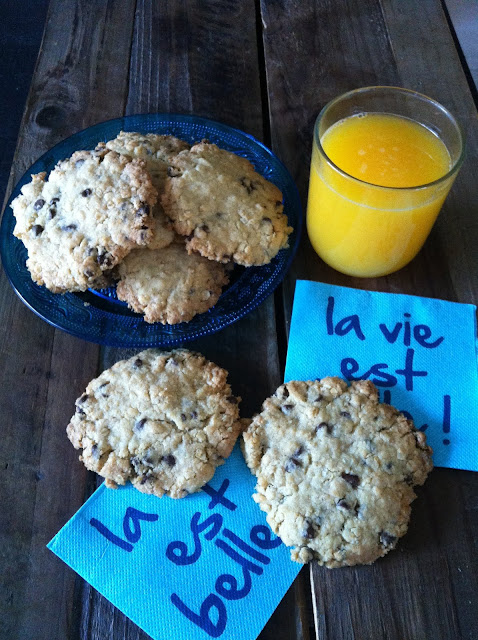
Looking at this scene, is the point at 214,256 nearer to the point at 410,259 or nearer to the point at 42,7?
the point at 410,259

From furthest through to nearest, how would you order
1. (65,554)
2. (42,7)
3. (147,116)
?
(42,7)
(147,116)
(65,554)

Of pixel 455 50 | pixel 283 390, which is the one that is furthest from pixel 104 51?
pixel 283 390

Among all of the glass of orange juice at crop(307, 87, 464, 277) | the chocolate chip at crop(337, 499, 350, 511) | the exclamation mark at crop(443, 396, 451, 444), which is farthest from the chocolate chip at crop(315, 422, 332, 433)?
the glass of orange juice at crop(307, 87, 464, 277)

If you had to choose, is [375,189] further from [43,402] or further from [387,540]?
[43,402]

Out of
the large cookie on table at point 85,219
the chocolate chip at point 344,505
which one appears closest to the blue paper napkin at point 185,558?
the chocolate chip at point 344,505

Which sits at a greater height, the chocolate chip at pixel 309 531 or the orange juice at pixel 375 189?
the orange juice at pixel 375 189

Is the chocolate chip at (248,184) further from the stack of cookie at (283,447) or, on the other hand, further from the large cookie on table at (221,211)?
the stack of cookie at (283,447)
